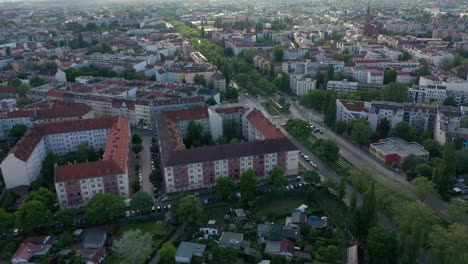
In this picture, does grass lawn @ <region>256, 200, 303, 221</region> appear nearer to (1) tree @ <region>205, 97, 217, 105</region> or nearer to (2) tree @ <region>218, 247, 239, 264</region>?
(2) tree @ <region>218, 247, 239, 264</region>

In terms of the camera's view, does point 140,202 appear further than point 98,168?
No

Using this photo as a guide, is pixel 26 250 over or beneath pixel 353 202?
beneath

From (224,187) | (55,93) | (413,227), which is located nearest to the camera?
(413,227)

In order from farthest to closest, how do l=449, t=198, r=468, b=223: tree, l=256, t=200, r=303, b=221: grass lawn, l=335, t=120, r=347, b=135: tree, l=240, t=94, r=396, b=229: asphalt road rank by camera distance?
1. l=335, t=120, r=347, b=135: tree
2. l=256, t=200, r=303, b=221: grass lawn
3. l=240, t=94, r=396, b=229: asphalt road
4. l=449, t=198, r=468, b=223: tree

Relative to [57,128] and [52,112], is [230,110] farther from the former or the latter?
[52,112]

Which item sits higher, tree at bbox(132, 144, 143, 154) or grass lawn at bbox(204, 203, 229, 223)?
tree at bbox(132, 144, 143, 154)

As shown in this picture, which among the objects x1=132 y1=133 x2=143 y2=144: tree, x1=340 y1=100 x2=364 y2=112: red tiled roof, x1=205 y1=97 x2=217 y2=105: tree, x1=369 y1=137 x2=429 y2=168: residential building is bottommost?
x1=369 y1=137 x2=429 y2=168: residential building

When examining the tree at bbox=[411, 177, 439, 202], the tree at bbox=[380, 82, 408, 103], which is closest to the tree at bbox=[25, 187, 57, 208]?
the tree at bbox=[411, 177, 439, 202]

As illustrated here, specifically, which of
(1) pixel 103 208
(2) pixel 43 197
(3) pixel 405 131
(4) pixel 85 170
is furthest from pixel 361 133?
(2) pixel 43 197
